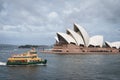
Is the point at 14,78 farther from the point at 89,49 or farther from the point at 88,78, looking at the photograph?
the point at 89,49

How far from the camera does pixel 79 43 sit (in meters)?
156

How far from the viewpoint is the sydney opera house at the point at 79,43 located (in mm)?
152000

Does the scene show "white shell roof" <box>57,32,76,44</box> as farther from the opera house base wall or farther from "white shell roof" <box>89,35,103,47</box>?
"white shell roof" <box>89,35,103,47</box>

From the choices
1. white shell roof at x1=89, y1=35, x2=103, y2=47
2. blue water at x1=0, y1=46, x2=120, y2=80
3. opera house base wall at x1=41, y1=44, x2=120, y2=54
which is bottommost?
blue water at x1=0, y1=46, x2=120, y2=80

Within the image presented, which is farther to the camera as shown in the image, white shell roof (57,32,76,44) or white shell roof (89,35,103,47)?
white shell roof (89,35,103,47)

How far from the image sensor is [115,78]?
53.1m

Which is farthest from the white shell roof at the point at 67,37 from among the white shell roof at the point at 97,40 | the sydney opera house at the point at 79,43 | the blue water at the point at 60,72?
the blue water at the point at 60,72

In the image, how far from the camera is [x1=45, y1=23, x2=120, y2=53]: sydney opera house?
499 feet

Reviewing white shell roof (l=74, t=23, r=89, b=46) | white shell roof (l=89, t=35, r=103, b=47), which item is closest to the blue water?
white shell roof (l=74, t=23, r=89, b=46)

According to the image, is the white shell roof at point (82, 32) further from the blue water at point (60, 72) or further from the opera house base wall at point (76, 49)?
the blue water at point (60, 72)

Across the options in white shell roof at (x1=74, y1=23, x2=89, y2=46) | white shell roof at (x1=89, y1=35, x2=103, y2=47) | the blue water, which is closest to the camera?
the blue water

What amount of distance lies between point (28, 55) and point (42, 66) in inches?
163

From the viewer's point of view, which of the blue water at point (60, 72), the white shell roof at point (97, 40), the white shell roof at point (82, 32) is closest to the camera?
the blue water at point (60, 72)

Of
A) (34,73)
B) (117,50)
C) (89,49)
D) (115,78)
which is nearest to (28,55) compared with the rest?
(34,73)
